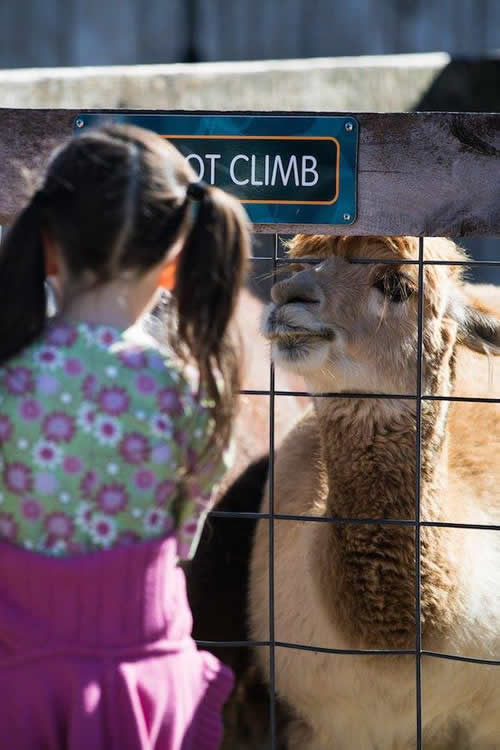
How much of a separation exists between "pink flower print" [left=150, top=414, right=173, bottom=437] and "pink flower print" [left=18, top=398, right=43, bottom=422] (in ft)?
0.53

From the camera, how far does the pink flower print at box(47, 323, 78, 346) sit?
1.54 meters

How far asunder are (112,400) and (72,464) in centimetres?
11

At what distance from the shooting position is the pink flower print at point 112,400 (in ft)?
5.01

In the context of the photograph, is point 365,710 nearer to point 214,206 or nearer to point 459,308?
point 459,308

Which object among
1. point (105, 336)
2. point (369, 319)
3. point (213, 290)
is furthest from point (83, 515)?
point (369, 319)

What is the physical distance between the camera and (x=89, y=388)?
1.52m

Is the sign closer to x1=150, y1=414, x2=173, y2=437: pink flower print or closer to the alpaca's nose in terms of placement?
the alpaca's nose

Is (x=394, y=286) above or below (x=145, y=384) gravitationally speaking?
above

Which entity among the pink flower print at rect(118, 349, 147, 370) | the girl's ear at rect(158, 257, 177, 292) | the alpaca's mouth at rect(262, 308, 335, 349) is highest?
the alpaca's mouth at rect(262, 308, 335, 349)

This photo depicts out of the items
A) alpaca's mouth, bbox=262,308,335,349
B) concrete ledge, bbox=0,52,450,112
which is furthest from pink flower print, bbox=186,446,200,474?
concrete ledge, bbox=0,52,450,112

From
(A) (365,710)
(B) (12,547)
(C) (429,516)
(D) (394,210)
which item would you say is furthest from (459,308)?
(B) (12,547)

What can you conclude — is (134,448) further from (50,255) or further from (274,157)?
(274,157)

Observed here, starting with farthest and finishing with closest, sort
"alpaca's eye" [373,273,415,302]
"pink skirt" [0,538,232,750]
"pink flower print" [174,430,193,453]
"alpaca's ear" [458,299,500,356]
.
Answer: "alpaca's ear" [458,299,500,356], "alpaca's eye" [373,273,415,302], "pink flower print" [174,430,193,453], "pink skirt" [0,538,232,750]

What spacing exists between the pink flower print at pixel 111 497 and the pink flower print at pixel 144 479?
0.02m
